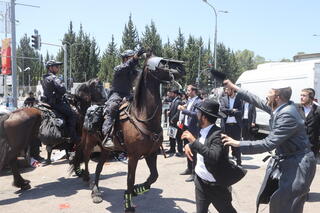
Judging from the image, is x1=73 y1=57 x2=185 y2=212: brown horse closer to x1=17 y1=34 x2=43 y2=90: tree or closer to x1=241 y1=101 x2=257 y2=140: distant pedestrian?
x1=241 y1=101 x2=257 y2=140: distant pedestrian

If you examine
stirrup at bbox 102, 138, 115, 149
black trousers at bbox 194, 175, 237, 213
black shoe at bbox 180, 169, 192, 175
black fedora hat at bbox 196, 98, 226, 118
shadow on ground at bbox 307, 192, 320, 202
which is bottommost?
shadow on ground at bbox 307, 192, 320, 202

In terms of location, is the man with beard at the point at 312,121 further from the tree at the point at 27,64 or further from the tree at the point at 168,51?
the tree at the point at 27,64

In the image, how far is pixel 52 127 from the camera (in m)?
6.79

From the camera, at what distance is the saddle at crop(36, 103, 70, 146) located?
6742mm

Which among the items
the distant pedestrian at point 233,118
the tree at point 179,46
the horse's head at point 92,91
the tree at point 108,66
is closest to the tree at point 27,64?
the tree at point 108,66

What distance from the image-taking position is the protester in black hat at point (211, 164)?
3285 millimetres

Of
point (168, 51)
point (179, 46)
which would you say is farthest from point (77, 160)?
point (179, 46)

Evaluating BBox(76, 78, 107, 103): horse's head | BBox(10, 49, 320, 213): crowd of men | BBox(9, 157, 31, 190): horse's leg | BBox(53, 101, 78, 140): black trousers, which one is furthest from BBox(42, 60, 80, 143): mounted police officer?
BBox(10, 49, 320, 213): crowd of men

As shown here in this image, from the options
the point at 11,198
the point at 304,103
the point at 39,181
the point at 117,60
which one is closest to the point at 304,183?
the point at 304,103

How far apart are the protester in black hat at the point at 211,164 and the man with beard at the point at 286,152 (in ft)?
0.54

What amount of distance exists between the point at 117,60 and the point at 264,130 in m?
38.2

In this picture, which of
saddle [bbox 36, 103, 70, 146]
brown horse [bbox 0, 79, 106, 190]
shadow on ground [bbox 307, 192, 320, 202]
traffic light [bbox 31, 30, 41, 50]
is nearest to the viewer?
shadow on ground [bbox 307, 192, 320, 202]

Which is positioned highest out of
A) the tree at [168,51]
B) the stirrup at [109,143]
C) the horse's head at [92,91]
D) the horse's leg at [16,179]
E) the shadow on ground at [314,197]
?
the tree at [168,51]

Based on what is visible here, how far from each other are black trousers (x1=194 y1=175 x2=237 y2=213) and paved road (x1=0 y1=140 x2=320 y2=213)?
146 cm
